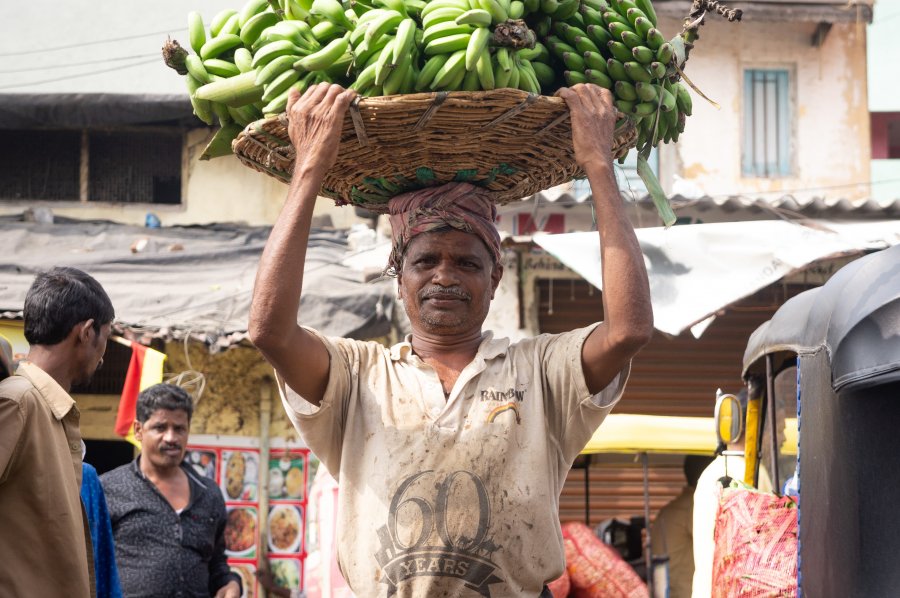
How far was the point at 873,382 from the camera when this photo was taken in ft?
10.1

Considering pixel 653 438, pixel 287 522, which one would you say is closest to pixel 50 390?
pixel 653 438

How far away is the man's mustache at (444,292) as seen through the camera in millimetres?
3010

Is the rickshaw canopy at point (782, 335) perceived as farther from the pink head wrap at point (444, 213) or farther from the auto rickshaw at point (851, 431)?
the pink head wrap at point (444, 213)

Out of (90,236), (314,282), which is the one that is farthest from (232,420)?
(90,236)

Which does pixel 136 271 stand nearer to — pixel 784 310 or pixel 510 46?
pixel 784 310

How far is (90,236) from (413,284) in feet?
28.9

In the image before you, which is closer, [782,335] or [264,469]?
[782,335]

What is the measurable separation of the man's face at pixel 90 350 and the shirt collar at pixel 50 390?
0.57 ft

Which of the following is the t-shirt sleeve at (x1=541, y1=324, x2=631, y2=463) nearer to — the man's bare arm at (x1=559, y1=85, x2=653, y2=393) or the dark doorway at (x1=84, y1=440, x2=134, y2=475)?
the man's bare arm at (x1=559, y1=85, x2=653, y2=393)

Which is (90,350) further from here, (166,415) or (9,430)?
(166,415)

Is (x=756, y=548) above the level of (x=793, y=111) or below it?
below

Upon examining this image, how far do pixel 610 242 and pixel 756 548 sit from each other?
7.34 ft

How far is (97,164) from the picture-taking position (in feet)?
40.8

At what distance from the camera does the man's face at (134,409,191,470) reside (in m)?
5.52
